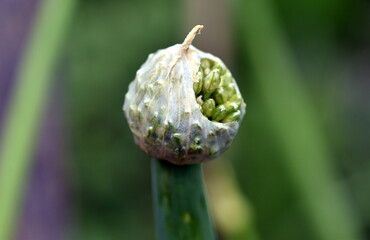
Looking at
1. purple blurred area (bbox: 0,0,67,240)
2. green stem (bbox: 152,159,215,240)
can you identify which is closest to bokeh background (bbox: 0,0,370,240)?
purple blurred area (bbox: 0,0,67,240)

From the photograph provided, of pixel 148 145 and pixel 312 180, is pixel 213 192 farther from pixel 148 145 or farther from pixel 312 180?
pixel 148 145

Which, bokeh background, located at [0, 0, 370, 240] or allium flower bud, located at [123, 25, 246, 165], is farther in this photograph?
bokeh background, located at [0, 0, 370, 240]

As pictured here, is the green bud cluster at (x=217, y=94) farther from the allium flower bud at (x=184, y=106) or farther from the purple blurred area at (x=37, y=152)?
the purple blurred area at (x=37, y=152)

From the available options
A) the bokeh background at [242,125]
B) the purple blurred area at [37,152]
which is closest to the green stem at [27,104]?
the bokeh background at [242,125]

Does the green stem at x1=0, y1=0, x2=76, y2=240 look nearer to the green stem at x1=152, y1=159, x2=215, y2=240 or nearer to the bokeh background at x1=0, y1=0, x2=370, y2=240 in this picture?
the bokeh background at x1=0, y1=0, x2=370, y2=240

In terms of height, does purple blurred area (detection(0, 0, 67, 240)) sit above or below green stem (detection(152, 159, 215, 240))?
above

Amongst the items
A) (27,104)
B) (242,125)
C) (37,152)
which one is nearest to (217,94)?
(27,104)

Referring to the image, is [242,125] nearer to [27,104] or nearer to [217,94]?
[27,104]

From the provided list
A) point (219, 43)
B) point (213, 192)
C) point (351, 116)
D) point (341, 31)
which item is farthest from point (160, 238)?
point (351, 116)
